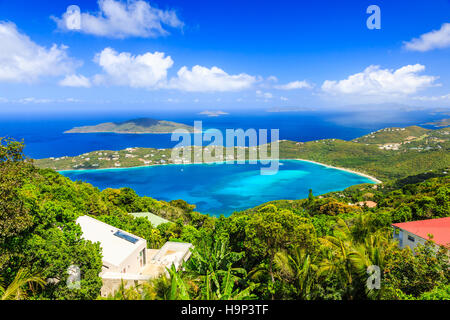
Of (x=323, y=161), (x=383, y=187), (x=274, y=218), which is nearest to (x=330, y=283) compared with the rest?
(x=274, y=218)

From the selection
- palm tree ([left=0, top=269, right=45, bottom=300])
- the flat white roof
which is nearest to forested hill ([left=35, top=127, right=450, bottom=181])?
the flat white roof

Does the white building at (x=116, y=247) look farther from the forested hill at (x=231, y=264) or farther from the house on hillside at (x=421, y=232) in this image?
the house on hillside at (x=421, y=232)

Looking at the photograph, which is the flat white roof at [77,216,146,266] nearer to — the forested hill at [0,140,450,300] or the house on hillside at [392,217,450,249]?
the forested hill at [0,140,450,300]

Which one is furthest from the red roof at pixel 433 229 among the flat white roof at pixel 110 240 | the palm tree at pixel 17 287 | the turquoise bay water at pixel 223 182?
the turquoise bay water at pixel 223 182

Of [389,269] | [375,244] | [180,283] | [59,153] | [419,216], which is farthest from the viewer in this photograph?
[59,153]

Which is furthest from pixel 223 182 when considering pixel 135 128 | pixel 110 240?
pixel 135 128
